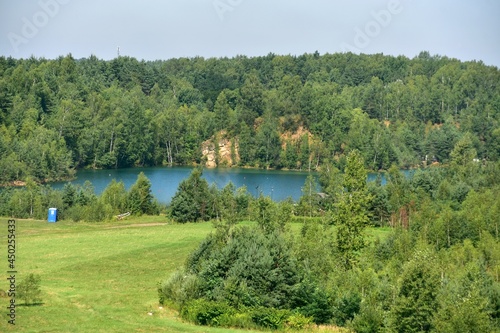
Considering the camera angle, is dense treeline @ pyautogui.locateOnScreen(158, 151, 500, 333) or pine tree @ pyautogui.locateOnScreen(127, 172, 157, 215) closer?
dense treeline @ pyautogui.locateOnScreen(158, 151, 500, 333)

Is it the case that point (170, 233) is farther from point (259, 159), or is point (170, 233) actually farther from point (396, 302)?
point (259, 159)

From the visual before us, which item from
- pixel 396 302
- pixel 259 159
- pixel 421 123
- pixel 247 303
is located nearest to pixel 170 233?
pixel 247 303

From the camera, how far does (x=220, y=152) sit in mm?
141625

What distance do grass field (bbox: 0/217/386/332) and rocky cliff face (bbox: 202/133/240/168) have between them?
69.8 meters

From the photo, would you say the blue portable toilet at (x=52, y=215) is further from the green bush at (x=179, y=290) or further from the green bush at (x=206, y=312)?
the green bush at (x=206, y=312)

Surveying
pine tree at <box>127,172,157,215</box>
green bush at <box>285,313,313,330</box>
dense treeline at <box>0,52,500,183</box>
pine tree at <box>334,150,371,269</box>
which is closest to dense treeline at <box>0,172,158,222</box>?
pine tree at <box>127,172,157,215</box>

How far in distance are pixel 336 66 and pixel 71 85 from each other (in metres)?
67.2

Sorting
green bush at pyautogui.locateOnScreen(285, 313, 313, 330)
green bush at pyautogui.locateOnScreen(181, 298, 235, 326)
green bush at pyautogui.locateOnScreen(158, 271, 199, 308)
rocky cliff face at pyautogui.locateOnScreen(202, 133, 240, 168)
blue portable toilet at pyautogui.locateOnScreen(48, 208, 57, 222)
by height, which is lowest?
green bush at pyautogui.locateOnScreen(285, 313, 313, 330)

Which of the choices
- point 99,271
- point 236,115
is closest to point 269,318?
point 99,271

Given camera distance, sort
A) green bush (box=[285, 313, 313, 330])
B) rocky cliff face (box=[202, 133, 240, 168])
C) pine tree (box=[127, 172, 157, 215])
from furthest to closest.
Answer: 1. rocky cliff face (box=[202, 133, 240, 168])
2. pine tree (box=[127, 172, 157, 215])
3. green bush (box=[285, 313, 313, 330])

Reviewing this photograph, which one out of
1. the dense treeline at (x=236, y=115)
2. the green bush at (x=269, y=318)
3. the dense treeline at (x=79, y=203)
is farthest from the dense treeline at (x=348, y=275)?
the dense treeline at (x=236, y=115)

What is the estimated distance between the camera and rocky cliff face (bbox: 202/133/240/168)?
13977cm

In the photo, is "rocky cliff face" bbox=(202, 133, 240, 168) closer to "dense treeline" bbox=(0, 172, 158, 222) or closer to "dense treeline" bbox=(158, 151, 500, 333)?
"dense treeline" bbox=(0, 172, 158, 222)

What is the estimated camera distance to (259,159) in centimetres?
13812
